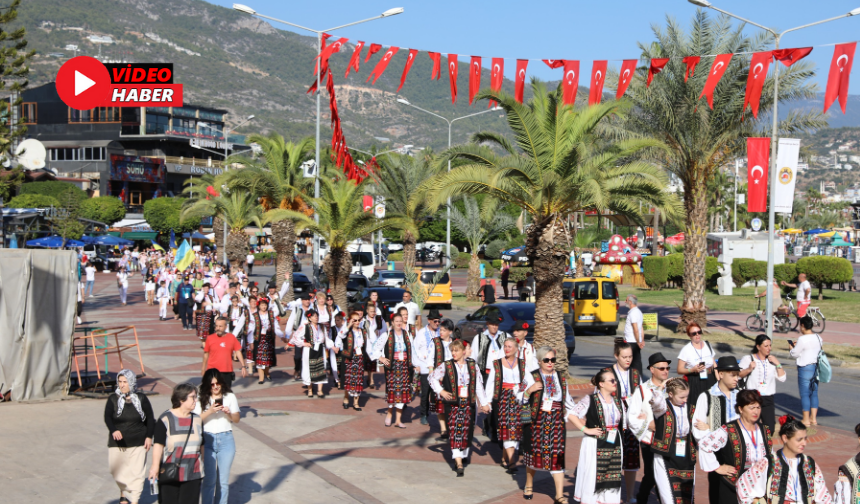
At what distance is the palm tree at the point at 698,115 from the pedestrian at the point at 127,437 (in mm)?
15884

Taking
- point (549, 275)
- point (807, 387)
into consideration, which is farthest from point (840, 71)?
point (549, 275)

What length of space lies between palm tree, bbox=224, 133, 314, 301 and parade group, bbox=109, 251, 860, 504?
1234 cm

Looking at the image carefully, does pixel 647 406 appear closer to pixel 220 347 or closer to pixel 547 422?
pixel 547 422

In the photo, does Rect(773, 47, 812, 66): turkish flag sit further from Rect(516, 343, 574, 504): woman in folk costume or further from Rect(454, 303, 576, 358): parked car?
Rect(516, 343, 574, 504): woman in folk costume

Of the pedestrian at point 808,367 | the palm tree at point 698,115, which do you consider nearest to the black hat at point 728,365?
the pedestrian at point 808,367

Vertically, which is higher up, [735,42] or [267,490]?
[735,42]

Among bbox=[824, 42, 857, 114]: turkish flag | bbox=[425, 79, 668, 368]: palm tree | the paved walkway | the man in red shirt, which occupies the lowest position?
the paved walkway

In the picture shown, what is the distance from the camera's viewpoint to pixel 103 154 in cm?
7562

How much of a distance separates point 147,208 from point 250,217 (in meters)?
34.6

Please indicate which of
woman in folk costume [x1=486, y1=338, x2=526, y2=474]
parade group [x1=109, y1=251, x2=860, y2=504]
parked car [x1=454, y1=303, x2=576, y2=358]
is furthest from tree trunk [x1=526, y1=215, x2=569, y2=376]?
woman in folk costume [x1=486, y1=338, x2=526, y2=474]

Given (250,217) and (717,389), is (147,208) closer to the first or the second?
(250,217)

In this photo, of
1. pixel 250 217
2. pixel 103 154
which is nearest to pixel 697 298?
pixel 250 217

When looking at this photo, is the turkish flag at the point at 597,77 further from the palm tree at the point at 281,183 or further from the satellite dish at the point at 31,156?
the satellite dish at the point at 31,156

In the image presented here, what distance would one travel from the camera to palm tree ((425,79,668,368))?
46.9ft
